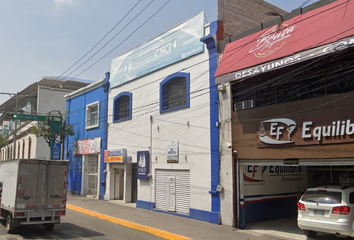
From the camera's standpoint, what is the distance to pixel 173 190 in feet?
48.5

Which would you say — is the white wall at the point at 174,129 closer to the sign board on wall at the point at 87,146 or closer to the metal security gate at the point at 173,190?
the metal security gate at the point at 173,190

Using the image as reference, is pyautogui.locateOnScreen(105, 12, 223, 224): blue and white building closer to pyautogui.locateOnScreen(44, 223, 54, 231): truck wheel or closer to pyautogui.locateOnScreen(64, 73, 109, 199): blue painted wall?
pyautogui.locateOnScreen(64, 73, 109, 199): blue painted wall

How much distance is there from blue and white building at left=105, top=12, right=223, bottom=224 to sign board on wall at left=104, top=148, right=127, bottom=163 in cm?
6

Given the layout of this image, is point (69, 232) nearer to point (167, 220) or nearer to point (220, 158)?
point (167, 220)

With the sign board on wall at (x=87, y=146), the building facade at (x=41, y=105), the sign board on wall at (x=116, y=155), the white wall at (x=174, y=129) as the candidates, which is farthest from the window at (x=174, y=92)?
the building facade at (x=41, y=105)

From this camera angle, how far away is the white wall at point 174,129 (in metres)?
13.3

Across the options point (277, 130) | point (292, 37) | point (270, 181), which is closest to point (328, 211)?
point (277, 130)

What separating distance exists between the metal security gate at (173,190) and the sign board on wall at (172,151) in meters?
0.58

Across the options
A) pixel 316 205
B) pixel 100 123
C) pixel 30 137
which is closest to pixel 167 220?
pixel 316 205

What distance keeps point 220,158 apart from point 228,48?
4.28 m

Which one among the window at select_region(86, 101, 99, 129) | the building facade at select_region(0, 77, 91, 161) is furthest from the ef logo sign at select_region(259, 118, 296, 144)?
the building facade at select_region(0, 77, 91, 161)

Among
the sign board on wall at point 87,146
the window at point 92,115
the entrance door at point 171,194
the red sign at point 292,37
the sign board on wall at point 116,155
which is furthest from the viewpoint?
the window at point 92,115

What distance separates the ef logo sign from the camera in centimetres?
1005

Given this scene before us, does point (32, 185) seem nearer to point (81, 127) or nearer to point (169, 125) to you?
point (169, 125)
